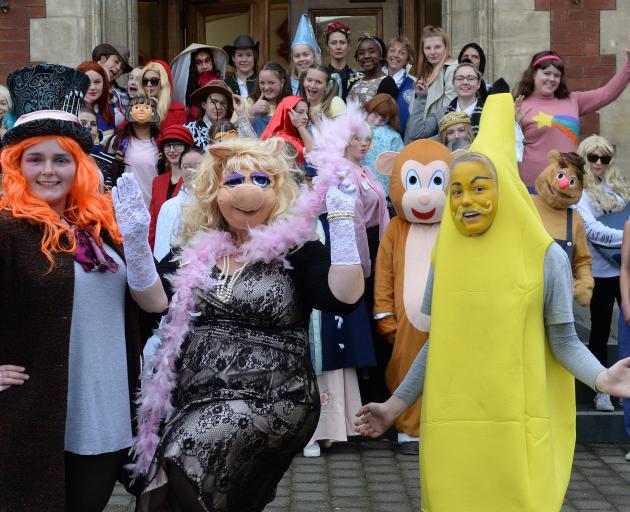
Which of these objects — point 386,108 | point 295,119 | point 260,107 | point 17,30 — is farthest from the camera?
point 17,30

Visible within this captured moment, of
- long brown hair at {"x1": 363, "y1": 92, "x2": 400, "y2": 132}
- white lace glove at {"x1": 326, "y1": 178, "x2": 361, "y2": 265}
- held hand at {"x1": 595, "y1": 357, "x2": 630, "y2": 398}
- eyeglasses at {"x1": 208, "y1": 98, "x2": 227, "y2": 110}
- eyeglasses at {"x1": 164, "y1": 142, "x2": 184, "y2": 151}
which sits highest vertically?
eyeglasses at {"x1": 208, "y1": 98, "x2": 227, "y2": 110}

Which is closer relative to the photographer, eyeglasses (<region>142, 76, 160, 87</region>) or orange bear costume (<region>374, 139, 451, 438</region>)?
orange bear costume (<region>374, 139, 451, 438</region>)

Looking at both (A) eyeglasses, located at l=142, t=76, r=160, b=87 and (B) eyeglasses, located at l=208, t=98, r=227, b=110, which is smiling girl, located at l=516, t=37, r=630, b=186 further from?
(A) eyeglasses, located at l=142, t=76, r=160, b=87

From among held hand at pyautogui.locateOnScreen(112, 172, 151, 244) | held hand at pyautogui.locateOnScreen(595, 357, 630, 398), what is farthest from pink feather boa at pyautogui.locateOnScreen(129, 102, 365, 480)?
held hand at pyautogui.locateOnScreen(595, 357, 630, 398)

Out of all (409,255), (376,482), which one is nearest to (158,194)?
(409,255)

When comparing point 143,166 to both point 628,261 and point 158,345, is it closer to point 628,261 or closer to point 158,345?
point 628,261

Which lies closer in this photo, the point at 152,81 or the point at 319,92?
the point at 319,92

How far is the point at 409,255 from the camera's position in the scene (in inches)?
268

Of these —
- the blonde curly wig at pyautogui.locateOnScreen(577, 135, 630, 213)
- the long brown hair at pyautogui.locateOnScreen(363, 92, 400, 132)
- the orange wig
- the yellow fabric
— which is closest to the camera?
the orange wig

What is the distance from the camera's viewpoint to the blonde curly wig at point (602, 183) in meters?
8.03

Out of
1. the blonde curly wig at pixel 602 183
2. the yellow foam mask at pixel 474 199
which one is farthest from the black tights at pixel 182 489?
the blonde curly wig at pixel 602 183

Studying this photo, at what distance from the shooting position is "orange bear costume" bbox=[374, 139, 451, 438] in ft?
22.1

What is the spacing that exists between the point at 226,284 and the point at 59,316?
1.96 ft

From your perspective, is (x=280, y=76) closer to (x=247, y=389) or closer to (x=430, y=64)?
(x=430, y=64)
